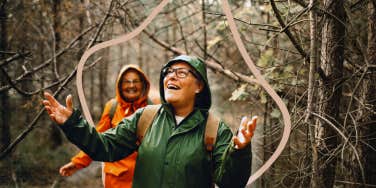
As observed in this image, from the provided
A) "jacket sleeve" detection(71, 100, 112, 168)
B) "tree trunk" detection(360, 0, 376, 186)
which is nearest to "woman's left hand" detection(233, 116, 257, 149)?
"tree trunk" detection(360, 0, 376, 186)

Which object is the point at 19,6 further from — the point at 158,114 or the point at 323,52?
the point at 323,52

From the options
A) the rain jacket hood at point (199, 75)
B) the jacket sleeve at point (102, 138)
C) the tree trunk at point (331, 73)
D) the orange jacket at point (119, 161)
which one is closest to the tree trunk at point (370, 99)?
the tree trunk at point (331, 73)

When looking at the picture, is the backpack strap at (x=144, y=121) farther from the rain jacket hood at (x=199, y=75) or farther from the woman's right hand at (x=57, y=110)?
the woman's right hand at (x=57, y=110)

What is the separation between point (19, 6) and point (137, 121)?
448cm

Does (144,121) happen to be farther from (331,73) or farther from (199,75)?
(331,73)

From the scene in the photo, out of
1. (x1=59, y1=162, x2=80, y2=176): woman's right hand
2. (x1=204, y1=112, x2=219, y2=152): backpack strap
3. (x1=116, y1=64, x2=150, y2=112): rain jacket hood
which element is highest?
(x1=116, y1=64, x2=150, y2=112): rain jacket hood

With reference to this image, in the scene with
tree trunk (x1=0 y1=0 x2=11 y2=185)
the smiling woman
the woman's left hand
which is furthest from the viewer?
tree trunk (x1=0 y1=0 x2=11 y2=185)

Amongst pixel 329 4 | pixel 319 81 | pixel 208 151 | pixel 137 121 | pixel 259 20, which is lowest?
pixel 208 151

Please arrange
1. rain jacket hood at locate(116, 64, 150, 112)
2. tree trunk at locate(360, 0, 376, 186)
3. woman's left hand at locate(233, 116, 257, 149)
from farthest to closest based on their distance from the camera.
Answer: rain jacket hood at locate(116, 64, 150, 112) → tree trunk at locate(360, 0, 376, 186) → woman's left hand at locate(233, 116, 257, 149)

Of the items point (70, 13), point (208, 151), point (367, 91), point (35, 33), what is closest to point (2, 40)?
point (70, 13)

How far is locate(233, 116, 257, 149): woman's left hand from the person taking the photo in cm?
241

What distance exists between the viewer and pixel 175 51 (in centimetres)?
716

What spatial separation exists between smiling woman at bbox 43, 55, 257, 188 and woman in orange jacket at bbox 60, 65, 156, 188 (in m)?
1.39

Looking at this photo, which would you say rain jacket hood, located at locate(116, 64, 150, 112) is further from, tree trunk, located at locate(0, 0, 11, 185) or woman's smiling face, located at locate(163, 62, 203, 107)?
tree trunk, located at locate(0, 0, 11, 185)
